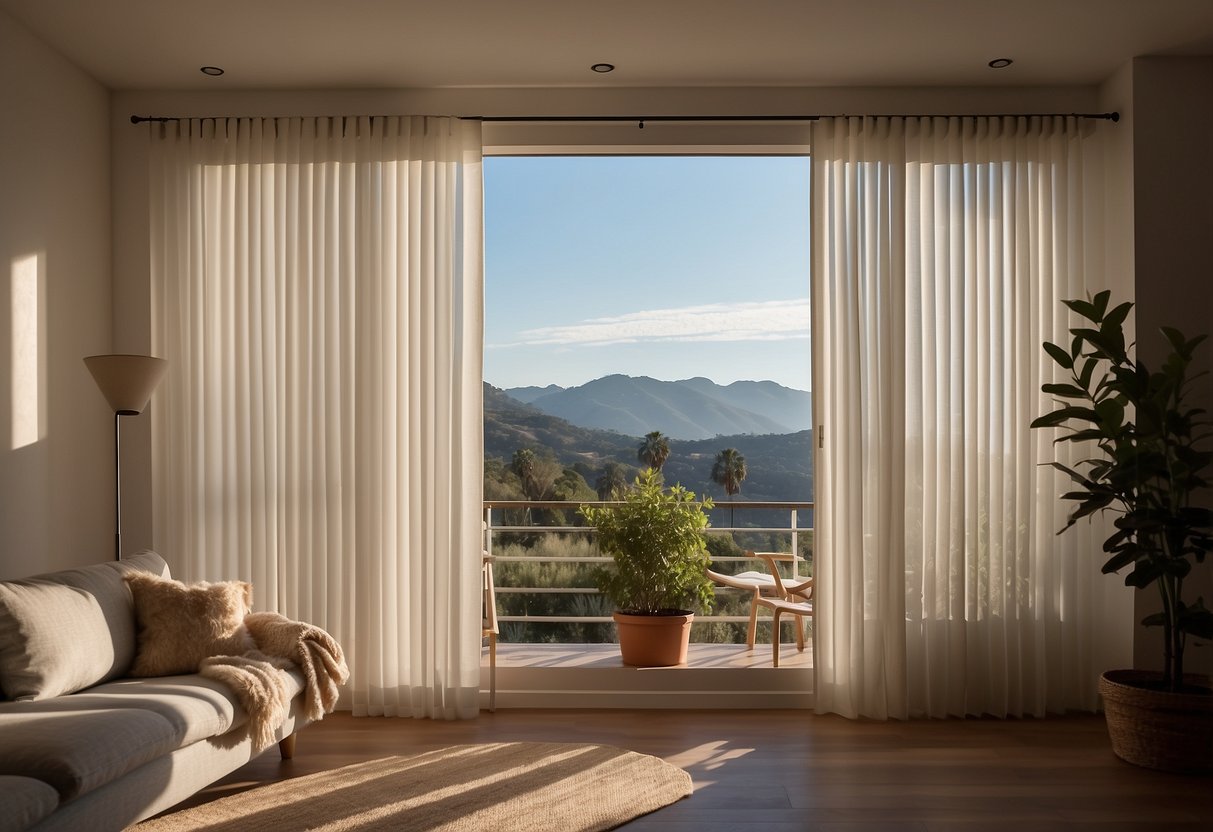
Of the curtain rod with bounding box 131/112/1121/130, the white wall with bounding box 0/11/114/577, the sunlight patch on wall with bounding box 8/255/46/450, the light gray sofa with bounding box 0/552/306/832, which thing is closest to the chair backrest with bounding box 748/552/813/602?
the curtain rod with bounding box 131/112/1121/130

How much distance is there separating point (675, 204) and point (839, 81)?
675 cm

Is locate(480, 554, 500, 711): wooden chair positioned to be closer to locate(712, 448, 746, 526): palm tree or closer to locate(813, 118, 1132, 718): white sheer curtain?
locate(813, 118, 1132, 718): white sheer curtain

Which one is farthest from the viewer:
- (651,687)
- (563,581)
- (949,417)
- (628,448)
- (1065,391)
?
(628,448)

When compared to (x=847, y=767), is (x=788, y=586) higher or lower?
higher

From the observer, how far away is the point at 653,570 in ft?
17.1

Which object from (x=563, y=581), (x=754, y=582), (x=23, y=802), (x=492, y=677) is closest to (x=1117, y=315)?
(x=754, y=582)

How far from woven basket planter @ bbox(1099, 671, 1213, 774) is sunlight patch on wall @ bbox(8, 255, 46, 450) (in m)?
4.73

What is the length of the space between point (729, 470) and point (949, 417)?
22.2ft

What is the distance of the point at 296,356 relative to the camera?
4789mm

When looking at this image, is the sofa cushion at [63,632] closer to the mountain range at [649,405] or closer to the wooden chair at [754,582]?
the wooden chair at [754,582]

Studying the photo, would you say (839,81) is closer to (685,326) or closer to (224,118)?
(224,118)

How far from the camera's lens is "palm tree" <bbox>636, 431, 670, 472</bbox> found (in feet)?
37.1

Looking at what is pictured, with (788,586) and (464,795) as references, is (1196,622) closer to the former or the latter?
(788,586)

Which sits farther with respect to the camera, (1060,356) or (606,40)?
(606,40)
